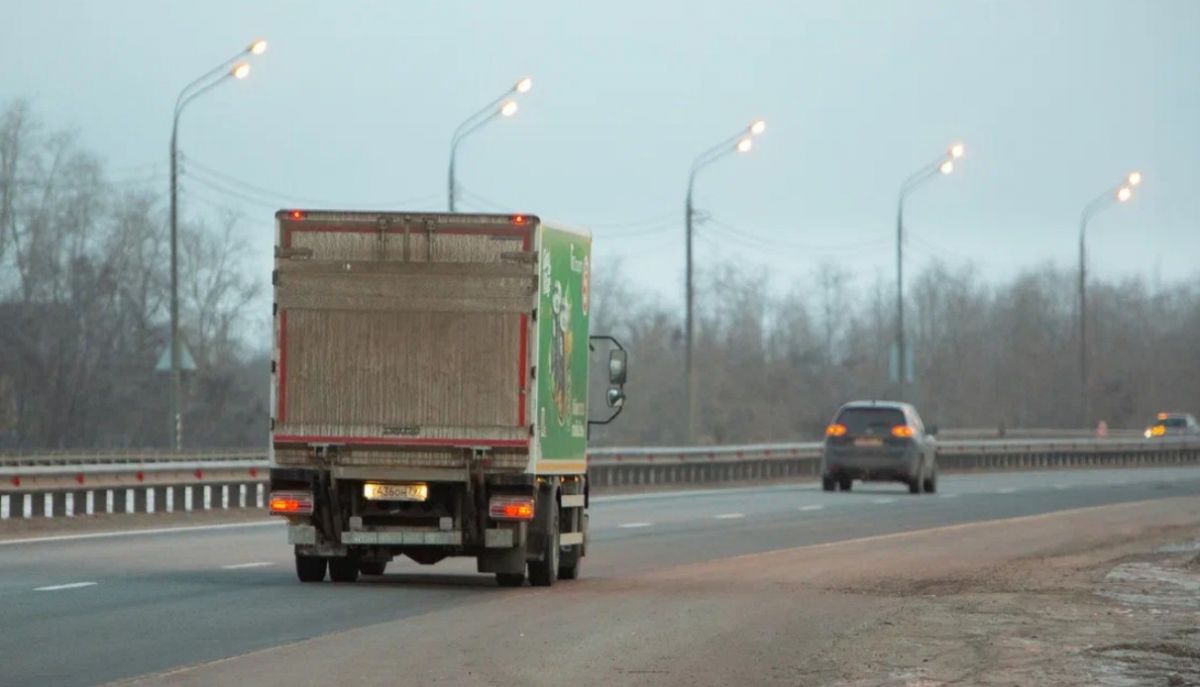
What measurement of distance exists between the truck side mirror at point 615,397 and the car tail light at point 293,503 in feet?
10.0

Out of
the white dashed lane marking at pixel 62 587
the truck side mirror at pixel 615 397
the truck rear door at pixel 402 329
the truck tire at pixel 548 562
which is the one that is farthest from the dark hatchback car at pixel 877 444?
the white dashed lane marking at pixel 62 587

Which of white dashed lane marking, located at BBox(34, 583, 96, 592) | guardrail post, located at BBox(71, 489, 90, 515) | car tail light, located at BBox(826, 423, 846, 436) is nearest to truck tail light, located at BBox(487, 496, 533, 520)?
white dashed lane marking, located at BBox(34, 583, 96, 592)

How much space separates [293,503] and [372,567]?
210 cm

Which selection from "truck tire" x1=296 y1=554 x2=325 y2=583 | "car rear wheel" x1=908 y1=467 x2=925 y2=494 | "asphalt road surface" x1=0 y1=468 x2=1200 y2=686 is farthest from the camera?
"car rear wheel" x1=908 y1=467 x2=925 y2=494

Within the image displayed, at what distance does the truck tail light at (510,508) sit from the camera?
18.6 m

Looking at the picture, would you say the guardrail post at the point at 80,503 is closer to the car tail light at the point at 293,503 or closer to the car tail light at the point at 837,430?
the car tail light at the point at 293,503

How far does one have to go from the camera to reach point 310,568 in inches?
764

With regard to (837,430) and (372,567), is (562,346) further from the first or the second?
(837,430)

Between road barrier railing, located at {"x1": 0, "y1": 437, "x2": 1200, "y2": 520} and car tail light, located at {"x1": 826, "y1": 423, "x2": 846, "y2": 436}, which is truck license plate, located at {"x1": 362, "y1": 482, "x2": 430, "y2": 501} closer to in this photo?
road barrier railing, located at {"x1": 0, "y1": 437, "x2": 1200, "y2": 520}

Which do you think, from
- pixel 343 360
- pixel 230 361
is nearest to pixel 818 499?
pixel 343 360

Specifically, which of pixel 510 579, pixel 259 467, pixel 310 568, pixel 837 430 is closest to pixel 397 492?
pixel 310 568

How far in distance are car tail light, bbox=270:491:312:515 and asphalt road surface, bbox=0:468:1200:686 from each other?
2.00 ft

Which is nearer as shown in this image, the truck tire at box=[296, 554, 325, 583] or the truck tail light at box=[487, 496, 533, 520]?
the truck tail light at box=[487, 496, 533, 520]

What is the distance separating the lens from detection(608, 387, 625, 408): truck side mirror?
816 inches
